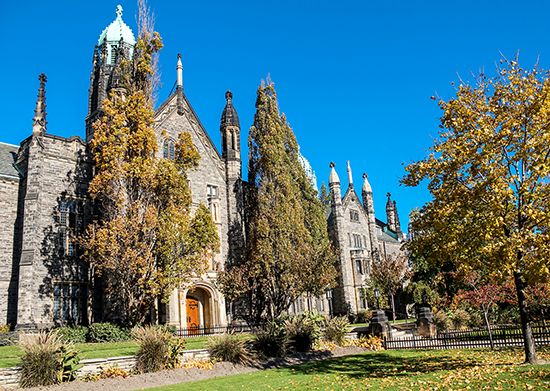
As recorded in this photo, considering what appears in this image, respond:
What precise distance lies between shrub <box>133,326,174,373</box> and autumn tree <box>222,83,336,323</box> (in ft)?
44.9

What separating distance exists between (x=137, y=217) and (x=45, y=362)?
38.6 ft

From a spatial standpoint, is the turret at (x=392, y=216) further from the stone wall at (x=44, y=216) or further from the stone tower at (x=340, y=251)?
the stone wall at (x=44, y=216)

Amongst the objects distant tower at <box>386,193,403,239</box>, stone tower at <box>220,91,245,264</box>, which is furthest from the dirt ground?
distant tower at <box>386,193,403,239</box>

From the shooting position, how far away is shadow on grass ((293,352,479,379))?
13.2 metres

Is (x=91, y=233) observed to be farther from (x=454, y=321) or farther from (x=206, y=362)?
(x=454, y=321)

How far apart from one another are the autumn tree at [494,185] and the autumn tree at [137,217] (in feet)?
46.6

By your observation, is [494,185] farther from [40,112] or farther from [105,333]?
[40,112]

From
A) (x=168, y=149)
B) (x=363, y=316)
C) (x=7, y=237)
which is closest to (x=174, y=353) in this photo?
(x=7, y=237)

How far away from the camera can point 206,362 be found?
1575 centimetres

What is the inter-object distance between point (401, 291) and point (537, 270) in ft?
114

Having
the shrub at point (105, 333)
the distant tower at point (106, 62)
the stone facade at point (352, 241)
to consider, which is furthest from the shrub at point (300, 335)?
the stone facade at point (352, 241)

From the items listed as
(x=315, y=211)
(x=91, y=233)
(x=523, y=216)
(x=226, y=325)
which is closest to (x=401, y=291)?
(x=315, y=211)

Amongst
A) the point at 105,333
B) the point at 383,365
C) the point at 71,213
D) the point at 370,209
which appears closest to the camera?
the point at 383,365

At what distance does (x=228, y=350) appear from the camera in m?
16.3
